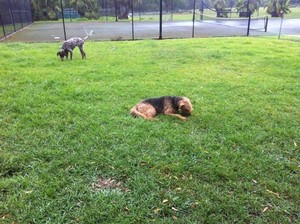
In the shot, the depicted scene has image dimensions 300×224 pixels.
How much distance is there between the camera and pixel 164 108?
3.62 m

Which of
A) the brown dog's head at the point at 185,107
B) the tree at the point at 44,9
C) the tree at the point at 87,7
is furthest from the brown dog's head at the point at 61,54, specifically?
the tree at the point at 87,7

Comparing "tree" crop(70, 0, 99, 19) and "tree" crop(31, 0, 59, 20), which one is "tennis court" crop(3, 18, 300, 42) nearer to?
"tree" crop(31, 0, 59, 20)

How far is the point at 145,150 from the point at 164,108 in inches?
38.8

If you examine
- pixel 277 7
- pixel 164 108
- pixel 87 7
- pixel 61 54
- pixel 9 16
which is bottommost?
pixel 164 108

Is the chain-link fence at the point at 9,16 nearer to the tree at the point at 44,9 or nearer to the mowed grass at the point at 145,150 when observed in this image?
the mowed grass at the point at 145,150

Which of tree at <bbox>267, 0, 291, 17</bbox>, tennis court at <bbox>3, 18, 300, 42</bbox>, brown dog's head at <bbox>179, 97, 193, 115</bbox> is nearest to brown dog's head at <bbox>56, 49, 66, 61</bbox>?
brown dog's head at <bbox>179, 97, 193, 115</bbox>

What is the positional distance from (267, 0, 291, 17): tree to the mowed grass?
30673 mm

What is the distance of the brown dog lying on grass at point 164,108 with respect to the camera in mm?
3514

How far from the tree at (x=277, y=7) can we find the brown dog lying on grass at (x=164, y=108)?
3241 cm

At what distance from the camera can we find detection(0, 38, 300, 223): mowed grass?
203 cm

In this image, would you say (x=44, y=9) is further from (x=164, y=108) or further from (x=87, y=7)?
(x=164, y=108)

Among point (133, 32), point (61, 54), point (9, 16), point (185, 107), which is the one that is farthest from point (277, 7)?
point (185, 107)

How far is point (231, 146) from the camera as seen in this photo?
2.89 m

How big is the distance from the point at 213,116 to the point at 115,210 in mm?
2020
